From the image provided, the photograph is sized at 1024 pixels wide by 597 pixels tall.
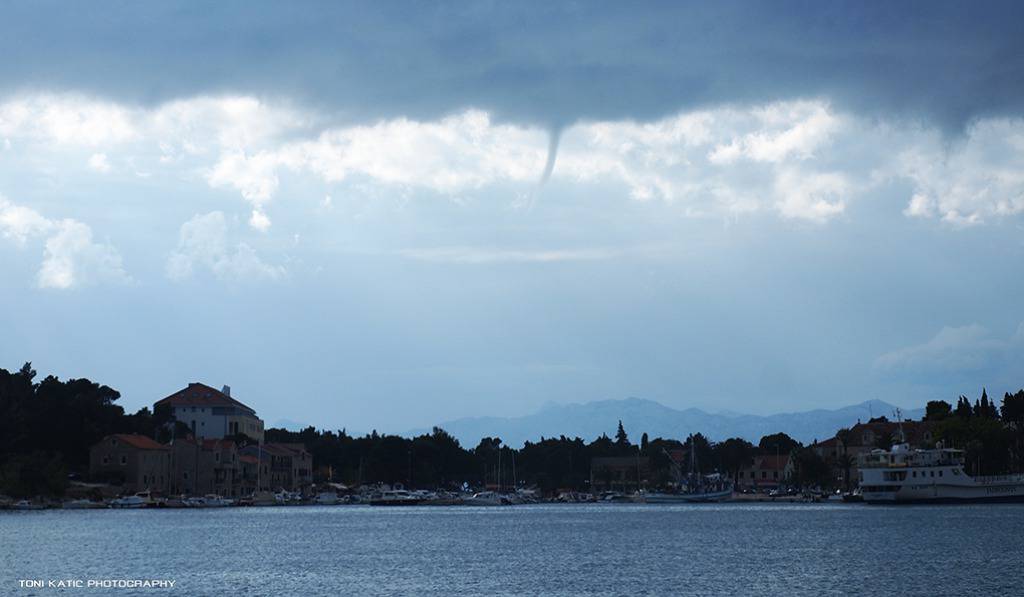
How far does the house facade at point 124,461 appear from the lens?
182 meters

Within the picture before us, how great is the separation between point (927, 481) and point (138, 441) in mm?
109952

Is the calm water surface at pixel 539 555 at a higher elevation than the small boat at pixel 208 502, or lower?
lower

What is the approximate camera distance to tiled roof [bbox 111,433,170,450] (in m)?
182

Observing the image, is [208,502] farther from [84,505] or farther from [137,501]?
[84,505]

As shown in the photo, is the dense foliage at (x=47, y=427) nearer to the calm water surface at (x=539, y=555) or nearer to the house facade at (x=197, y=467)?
the house facade at (x=197, y=467)

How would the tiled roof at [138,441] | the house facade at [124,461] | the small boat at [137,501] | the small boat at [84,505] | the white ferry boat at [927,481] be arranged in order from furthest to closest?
the house facade at [124,461] → the tiled roof at [138,441] → the small boat at [137,501] → the small boat at [84,505] → the white ferry boat at [927,481]

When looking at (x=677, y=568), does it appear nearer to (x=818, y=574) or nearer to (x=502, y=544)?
(x=818, y=574)

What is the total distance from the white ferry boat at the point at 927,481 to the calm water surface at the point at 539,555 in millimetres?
21029

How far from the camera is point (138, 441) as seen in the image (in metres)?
184

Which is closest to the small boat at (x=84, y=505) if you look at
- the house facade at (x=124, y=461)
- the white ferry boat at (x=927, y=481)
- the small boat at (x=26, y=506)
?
the small boat at (x=26, y=506)

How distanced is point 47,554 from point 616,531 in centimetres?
5428

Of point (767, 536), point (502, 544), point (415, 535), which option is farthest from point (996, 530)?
point (415, 535)

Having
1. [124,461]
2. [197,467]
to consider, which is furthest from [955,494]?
[124,461]

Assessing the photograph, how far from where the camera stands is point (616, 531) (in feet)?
404
